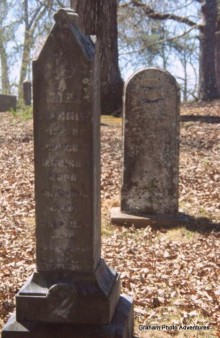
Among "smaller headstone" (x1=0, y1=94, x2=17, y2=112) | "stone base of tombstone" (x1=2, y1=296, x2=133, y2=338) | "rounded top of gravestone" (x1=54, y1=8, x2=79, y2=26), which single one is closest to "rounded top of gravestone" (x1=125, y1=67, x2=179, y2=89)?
"rounded top of gravestone" (x1=54, y1=8, x2=79, y2=26)

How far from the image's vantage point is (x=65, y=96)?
3.89 metres

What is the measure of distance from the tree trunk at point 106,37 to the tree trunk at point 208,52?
548cm

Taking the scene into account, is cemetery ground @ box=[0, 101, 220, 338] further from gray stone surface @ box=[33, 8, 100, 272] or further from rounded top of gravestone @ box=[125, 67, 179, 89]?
rounded top of gravestone @ box=[125, 67, 179, 89]

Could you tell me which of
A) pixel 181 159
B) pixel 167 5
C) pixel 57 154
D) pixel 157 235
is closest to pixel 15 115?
pixel 181 159

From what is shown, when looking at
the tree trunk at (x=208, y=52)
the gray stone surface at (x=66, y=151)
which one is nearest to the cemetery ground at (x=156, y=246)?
the gray stone surface at (x=66, y=151)

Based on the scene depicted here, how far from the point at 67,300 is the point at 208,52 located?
15.9 metres

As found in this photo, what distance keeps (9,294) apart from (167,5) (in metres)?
18.9

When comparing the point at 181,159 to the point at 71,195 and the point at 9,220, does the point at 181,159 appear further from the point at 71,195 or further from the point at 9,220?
the point at 71,195

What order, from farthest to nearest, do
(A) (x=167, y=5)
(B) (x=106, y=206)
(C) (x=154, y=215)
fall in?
1. (A) (x=167, y=5)
2. (B) (x=106, y=206)
3. (C) (x=154, y=215)

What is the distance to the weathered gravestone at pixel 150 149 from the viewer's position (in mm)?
7699

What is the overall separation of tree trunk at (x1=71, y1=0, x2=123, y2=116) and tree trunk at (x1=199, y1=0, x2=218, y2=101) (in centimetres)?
548

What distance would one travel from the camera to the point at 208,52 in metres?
18.5

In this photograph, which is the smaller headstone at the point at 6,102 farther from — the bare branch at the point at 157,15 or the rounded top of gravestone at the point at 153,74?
the rounded top of gravestone at the point at 153,74

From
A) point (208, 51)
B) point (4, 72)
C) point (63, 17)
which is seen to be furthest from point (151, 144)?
point (4, 72)
